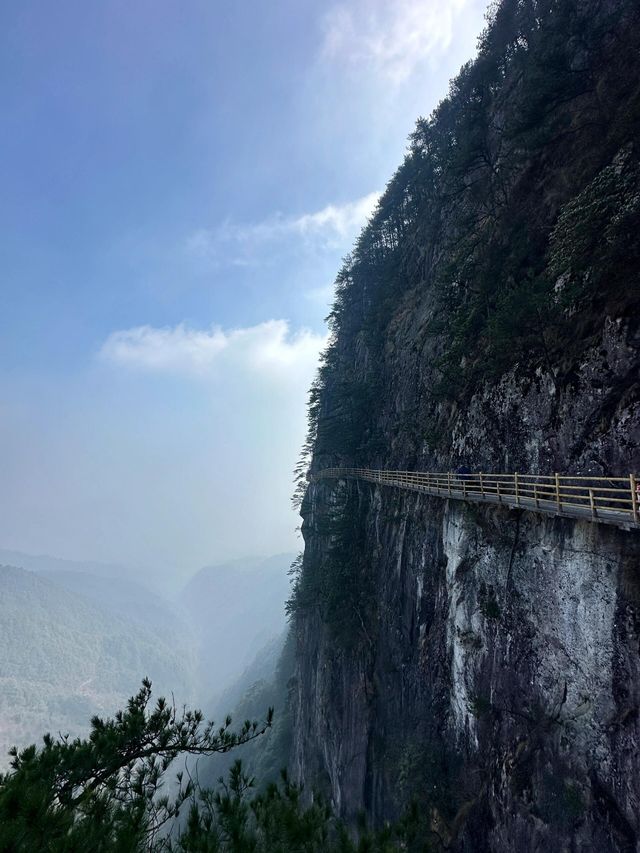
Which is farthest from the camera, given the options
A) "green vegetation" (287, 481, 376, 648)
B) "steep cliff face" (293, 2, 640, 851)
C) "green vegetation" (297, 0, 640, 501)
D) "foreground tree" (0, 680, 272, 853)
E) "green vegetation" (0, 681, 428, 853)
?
"green vegetation" (287, 481, 376, 648)

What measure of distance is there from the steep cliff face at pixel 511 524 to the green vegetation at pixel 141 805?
483 cm

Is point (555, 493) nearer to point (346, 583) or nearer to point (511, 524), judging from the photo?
point (511, 524)

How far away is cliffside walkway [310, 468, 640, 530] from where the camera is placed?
895 centimetres

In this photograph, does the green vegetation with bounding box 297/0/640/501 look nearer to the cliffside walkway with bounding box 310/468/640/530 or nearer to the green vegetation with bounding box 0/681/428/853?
the cliffside walkway with bounding box 310/468/640/530

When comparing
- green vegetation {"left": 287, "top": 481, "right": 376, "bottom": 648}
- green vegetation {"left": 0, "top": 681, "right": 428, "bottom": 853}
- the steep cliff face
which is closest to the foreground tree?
green vegetation {"left": 0, "top": 681, "right": 428, "bottom": 853}

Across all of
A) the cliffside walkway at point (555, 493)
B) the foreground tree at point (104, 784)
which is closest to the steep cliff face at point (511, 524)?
the cliffside walkway at point (555, 493)

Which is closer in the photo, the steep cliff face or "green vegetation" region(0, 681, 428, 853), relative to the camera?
"green vegetation" region(0, 681, 428, 853)

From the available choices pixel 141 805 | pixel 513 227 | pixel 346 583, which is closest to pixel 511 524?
pixel 141 805

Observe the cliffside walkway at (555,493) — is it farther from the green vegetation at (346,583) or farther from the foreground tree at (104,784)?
the foreground tree at (104,784)

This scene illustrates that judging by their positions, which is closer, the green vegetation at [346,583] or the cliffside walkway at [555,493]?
the cliffside walkway at [555,493]

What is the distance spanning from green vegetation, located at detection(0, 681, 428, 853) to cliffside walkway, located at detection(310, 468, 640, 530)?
7982 millimetres

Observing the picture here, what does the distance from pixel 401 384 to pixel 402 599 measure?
1582 centimetres

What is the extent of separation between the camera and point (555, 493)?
11.1 metres

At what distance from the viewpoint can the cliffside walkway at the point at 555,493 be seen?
8.95 meters
